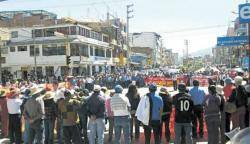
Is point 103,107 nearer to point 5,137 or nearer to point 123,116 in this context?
point 123,116

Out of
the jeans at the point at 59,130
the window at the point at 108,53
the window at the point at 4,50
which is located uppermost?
the window at the point at 4,50

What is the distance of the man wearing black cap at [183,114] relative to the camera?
1105cm

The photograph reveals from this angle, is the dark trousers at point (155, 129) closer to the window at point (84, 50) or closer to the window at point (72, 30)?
the window at point (72, 30)

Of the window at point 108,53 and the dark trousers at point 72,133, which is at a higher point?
the window at point 108,53

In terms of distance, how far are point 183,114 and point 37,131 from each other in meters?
4.10

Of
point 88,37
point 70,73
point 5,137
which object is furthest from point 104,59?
point 5,137

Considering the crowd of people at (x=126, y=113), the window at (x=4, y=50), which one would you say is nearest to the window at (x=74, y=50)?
the window at (x=4, y=50)

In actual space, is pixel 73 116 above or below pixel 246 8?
below

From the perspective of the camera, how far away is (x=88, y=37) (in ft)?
240

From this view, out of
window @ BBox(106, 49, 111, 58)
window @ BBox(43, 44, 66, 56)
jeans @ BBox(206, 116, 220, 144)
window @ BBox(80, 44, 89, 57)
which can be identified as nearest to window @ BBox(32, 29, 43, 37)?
window @ BBox(43, 44, 66, 56)

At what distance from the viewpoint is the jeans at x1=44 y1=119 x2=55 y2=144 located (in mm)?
13021

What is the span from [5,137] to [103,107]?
447cm

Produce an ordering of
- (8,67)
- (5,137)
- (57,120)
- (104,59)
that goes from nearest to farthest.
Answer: (57,120)
(5,137)
(8,67)
(104,59)

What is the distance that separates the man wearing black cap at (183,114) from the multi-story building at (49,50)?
55.1 metres
